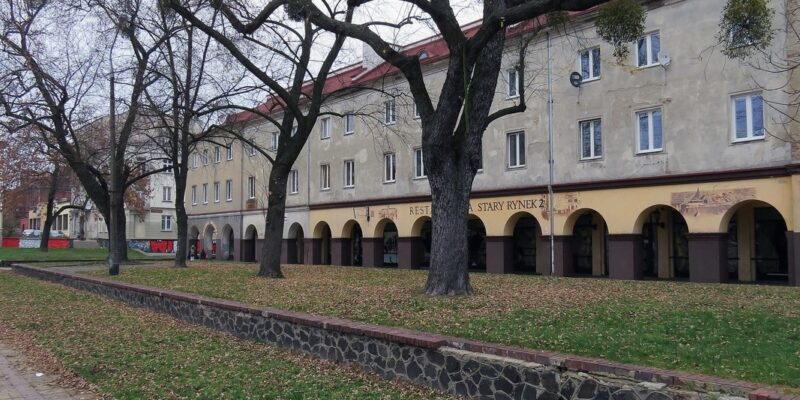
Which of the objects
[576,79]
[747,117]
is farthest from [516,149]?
[747,117]

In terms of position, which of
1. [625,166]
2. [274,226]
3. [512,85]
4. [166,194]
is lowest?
[274,226]

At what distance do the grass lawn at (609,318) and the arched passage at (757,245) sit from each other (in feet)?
21.1

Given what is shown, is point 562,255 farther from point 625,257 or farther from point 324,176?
point 324,176

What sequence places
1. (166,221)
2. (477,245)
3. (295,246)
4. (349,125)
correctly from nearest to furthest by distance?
(477,245), (349,125), (295,246), (166,221)

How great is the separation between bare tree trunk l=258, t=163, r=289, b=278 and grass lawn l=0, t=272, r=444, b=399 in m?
5.04

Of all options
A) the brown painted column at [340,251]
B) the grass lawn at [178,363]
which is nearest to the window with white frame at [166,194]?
the brown painted column at [340,251]

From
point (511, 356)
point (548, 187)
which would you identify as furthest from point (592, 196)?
point (511, 356)

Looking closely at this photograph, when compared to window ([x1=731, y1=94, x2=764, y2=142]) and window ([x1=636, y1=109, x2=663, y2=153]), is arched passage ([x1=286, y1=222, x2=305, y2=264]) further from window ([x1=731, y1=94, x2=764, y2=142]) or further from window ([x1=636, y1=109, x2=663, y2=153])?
window ([x1=731, y1=94, x2=764, y2=142])

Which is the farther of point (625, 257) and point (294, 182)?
point (294, 182)

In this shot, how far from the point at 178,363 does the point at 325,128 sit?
90.1ft

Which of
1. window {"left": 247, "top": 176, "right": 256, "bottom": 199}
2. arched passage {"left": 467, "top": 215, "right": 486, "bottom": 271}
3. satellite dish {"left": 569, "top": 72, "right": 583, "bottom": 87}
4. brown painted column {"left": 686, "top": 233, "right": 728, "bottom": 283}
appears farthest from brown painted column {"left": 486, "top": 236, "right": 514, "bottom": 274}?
window {"left": 247, "top": 176, "right": 256, "bottom": 199}

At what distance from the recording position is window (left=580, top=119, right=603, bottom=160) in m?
22.8

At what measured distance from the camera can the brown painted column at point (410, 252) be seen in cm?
2975

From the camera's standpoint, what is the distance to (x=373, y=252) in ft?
105
